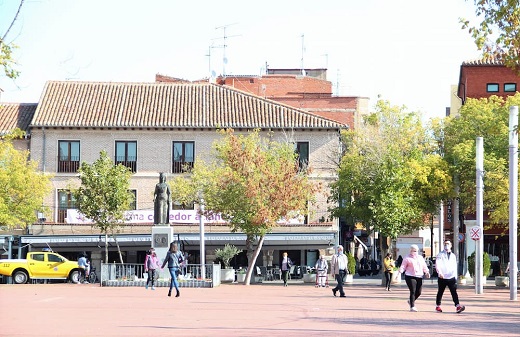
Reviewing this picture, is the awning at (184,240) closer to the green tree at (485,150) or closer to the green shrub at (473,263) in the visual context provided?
the green tree at (485,150)

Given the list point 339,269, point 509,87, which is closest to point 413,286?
point 339,269

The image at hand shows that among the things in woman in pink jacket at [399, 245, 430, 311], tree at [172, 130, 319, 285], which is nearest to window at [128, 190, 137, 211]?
tree at [172, 130, 319, 285]

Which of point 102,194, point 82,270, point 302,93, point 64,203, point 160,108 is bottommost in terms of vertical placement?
point 82,270

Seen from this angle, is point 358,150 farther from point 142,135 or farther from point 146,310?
point 146,310

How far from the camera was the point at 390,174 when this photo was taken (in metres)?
54.0

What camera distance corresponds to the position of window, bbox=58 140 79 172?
62.8 m

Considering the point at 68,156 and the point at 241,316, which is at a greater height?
the point at 68,156

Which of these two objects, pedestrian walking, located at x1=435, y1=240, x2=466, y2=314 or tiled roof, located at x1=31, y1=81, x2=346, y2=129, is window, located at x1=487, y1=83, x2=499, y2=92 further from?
pedestrian walking, located at x1=435, y1=240, x2=466, y2=314

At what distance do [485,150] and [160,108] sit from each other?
19.3m

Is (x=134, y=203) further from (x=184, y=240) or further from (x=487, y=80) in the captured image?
(x=487, y=80)

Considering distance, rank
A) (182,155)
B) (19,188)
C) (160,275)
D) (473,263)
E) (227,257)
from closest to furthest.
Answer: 1. (160,275)
2. (473,263)
3. (227,257)
4. (19,188)
5. (182,155)

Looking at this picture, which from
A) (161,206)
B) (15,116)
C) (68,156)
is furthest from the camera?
(15,116)

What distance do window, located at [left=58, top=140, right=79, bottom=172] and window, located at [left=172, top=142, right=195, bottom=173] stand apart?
18.7 ft

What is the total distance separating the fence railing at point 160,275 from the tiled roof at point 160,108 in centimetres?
1797
